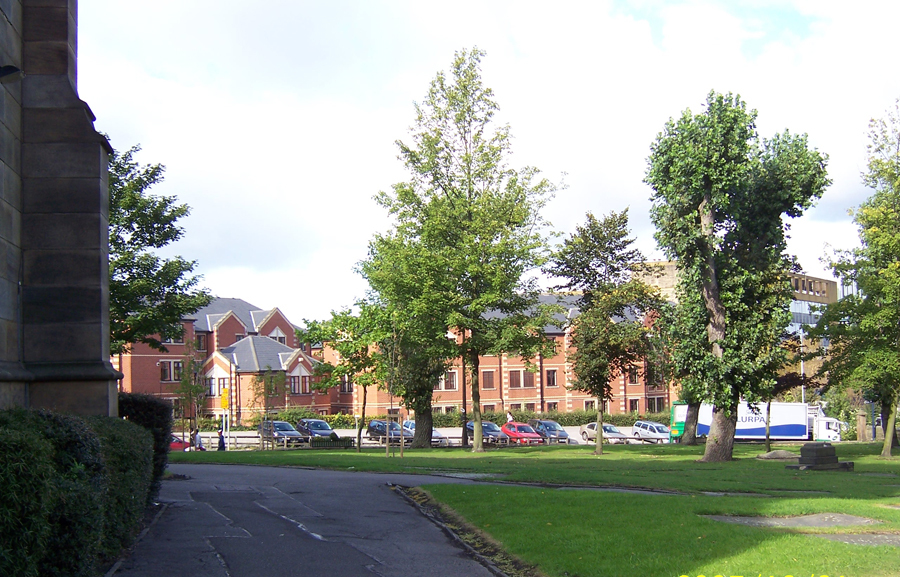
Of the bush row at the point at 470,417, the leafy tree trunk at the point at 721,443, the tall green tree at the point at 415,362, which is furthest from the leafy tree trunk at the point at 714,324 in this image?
the bush row at the point at 470,417

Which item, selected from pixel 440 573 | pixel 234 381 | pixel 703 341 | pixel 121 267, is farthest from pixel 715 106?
pixel 234 381

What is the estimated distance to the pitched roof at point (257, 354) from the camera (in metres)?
74.8

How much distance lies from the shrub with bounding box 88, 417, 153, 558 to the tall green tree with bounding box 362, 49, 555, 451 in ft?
87.2

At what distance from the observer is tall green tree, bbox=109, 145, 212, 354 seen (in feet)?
73.3

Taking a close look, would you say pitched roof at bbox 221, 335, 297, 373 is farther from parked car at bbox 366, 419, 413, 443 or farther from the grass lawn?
the grass lawn

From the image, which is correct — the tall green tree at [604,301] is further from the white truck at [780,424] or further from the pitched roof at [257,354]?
the pitched roof at [257,354]

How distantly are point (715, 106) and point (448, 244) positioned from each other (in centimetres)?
1434

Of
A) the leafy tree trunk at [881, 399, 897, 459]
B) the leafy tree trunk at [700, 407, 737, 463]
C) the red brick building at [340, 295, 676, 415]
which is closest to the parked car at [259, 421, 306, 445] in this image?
the leafy tree trunk at [700, 407, 737, 463]

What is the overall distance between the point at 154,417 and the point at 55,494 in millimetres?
9351

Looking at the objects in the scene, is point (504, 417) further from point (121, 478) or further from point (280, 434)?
point (121, 478)

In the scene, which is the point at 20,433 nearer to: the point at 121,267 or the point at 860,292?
the point at 121,267

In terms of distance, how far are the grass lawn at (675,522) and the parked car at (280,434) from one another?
23101mm

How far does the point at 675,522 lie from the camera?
39.7 ft

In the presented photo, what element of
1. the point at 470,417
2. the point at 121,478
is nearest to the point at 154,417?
the point at 121,478
